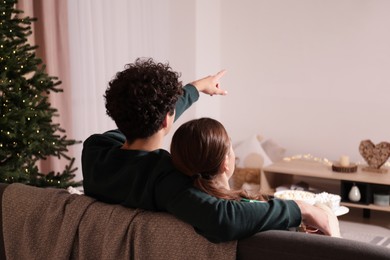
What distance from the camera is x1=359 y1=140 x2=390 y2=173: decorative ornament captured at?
158 inches

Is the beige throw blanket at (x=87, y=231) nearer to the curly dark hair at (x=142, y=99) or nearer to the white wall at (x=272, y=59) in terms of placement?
the curly dark hair at (x=142, y=99)

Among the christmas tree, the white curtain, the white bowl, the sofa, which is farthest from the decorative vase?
the sofa

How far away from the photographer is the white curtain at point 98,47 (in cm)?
386

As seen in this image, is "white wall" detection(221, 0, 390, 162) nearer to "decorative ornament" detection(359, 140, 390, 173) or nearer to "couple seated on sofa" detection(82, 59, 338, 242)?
"decorative ornament" detection(359, 140, 390, 173)

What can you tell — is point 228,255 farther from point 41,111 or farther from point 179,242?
point 41,111

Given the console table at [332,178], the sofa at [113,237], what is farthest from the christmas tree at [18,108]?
the console table at [332,178]

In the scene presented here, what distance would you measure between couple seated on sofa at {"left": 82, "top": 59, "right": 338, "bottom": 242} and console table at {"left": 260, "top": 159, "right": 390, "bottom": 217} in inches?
95.0

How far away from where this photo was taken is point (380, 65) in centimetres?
445

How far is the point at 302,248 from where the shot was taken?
1351 mm

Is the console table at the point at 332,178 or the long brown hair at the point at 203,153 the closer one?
the long brown hair at the point at 203,153

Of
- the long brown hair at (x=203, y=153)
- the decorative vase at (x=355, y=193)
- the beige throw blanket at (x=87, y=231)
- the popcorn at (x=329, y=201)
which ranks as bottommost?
the decorative vase at (x=355, y=193)

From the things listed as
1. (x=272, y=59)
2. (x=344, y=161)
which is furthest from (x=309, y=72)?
(x=344, y=161)

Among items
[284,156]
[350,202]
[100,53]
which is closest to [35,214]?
[100,53]

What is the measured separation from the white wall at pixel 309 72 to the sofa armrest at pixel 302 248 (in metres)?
3.32
